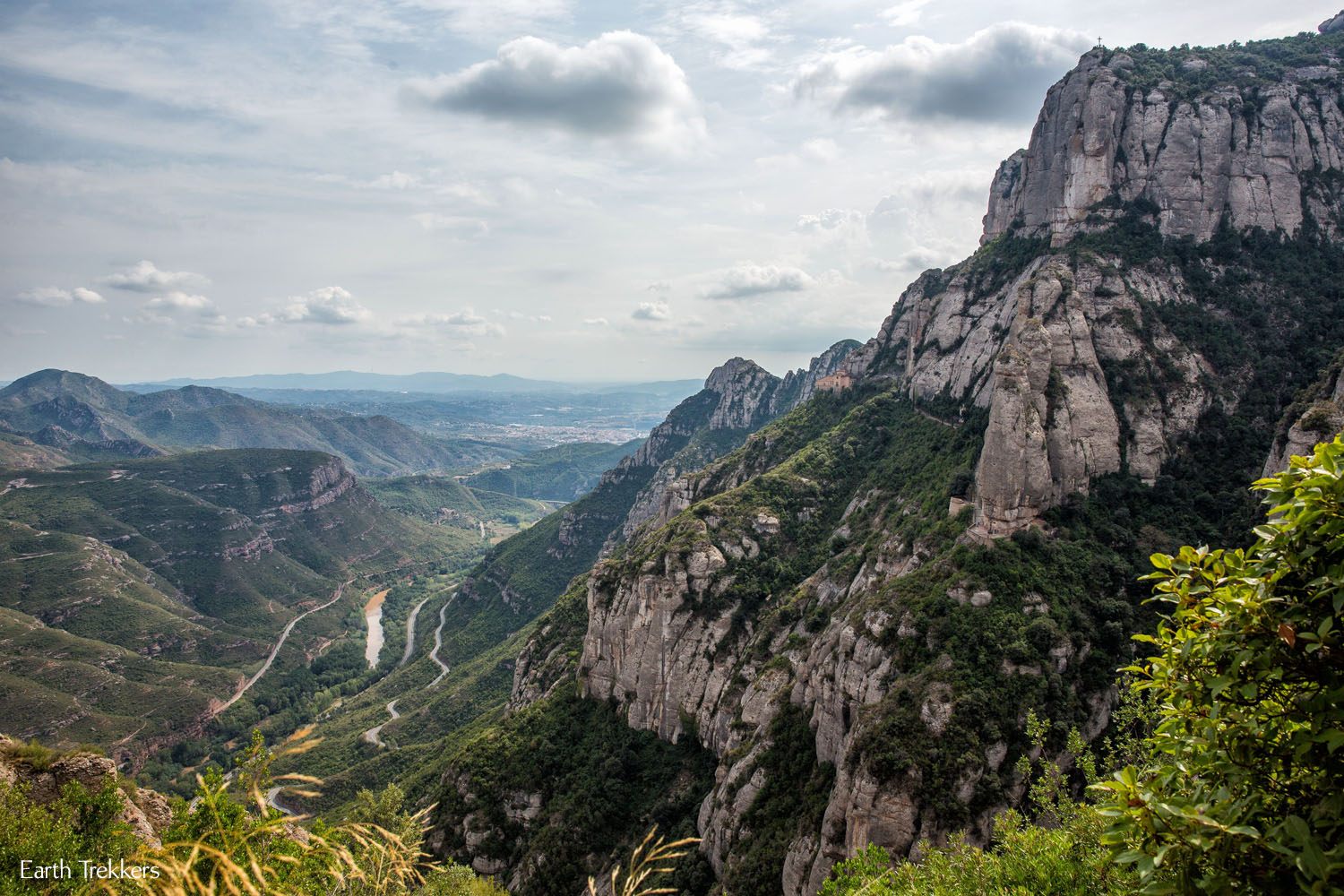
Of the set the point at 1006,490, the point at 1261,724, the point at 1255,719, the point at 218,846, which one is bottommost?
the point at 218,846

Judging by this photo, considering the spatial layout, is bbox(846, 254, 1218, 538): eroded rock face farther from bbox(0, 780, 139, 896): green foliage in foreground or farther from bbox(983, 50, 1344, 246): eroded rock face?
bbox(0, 780, 139, 896): green foliage in foreground

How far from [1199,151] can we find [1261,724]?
347 feet

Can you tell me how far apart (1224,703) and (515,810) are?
82.5m

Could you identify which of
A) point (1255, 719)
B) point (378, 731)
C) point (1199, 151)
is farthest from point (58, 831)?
point (378, 731)

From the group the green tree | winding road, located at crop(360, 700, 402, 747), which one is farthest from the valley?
winding road, located at crop(360, 700, 402, 747)

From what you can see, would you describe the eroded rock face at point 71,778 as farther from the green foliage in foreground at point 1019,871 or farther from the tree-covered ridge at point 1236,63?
the tree-covered ridge at point 1236,63

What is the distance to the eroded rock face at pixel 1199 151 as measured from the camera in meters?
80.2

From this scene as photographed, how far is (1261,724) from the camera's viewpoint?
27.5ft

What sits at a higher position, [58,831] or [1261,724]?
[1261,724]

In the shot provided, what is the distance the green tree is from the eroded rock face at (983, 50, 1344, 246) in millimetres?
97324

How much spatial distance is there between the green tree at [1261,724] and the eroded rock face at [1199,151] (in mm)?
97324

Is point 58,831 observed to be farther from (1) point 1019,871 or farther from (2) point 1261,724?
(2) point 1261,724

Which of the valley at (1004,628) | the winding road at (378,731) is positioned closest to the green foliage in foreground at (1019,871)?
the valley at (1004,628)

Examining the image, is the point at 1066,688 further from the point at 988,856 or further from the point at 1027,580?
the point at 988,856
